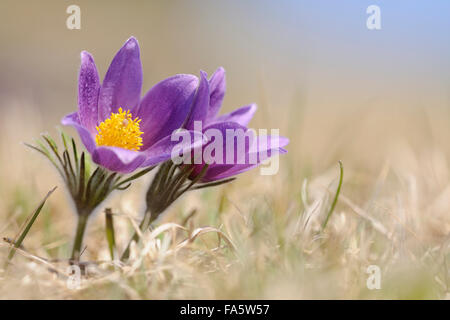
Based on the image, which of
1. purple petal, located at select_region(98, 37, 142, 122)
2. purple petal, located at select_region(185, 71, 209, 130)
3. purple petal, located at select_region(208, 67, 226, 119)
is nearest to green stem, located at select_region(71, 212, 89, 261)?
purple petal, located at select_region(98, 37, 142, 122)

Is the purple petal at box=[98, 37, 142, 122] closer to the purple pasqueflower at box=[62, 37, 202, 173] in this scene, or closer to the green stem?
the purple pasqueflower at box=[62, 37, 202, 173]

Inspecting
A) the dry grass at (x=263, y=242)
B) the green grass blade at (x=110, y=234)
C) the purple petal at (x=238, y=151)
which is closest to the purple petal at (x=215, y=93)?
the purple petal at (x=238, y=151)

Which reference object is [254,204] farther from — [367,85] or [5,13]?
[5,13]

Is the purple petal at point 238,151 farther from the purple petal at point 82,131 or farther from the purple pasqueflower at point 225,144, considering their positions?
the purple petal at point 82,131

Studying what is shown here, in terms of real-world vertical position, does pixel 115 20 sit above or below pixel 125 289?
above

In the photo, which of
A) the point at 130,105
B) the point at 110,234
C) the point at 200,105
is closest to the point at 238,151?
the point at 200,105
